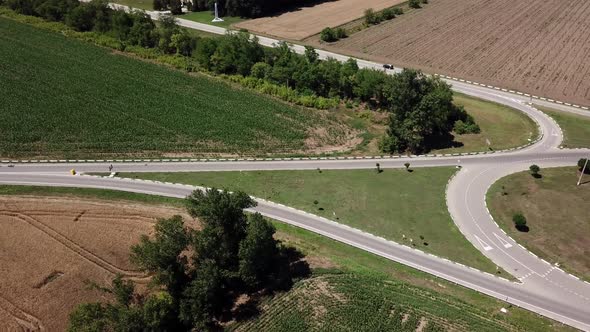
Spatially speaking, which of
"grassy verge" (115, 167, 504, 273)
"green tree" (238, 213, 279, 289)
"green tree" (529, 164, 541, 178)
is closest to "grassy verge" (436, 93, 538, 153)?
"green tree" (529, 164, 541, 178)

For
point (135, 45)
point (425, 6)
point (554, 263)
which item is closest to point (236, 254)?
point (554, 263)

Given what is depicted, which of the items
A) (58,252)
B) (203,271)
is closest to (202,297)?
(203,271)

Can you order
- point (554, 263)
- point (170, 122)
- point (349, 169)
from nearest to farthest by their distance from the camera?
point (554, 263)
point (349, 169)
point (170, 122)

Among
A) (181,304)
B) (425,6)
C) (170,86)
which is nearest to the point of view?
(181,304)

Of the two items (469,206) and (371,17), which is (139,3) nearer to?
(371,17)

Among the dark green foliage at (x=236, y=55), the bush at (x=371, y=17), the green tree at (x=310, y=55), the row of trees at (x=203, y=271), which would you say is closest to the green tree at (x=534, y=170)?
the row of trees at (x=203, y=271)

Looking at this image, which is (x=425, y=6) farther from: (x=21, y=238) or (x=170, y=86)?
(x=21, y=238)

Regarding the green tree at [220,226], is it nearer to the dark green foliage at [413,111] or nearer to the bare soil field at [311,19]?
the dark green foliage at [413,111]
